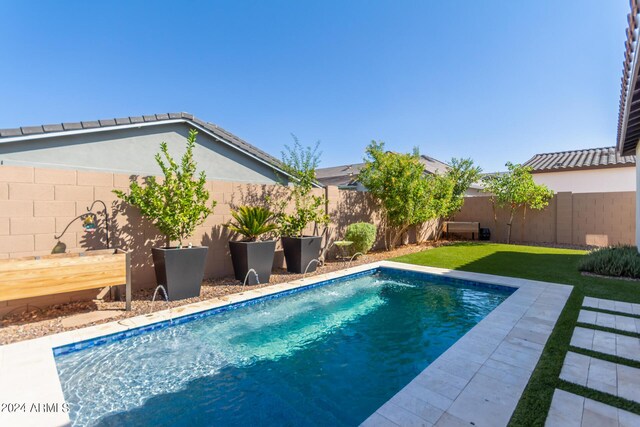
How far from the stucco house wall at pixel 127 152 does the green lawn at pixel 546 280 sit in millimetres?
6538

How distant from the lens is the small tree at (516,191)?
12.5 meters

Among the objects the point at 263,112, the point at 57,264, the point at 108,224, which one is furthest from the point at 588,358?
the point at 263,112

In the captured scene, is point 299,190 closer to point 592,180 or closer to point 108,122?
point 108,122

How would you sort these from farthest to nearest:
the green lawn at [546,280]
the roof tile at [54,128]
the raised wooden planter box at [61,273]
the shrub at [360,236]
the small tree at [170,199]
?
1. the shrub at [360,236]
2. the roof tile at [54,128]
3. the small tree at [170,199]
4. the raised wooden planter box at [61,273]
5. the green lawn at [546,280]

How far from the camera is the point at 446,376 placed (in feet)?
9.50

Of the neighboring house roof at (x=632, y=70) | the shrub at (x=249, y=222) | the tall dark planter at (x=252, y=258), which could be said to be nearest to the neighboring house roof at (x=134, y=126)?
the shrub at (x=249, y=222)

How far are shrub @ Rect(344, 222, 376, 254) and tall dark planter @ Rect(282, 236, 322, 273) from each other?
1908mm

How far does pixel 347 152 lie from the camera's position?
19766 mm

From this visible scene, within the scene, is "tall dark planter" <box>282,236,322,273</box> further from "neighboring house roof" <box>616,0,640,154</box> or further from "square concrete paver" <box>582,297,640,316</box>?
"neighboring house roof" <box>616,0,640,154</box>

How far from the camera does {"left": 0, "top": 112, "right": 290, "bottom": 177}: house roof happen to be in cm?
724

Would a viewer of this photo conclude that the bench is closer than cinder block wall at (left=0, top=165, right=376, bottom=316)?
No

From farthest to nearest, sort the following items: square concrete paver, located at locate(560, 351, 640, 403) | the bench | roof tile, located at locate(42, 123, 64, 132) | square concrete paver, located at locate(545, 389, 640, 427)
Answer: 1. the bench
2. roof tile, located at locate(42, 123, 64, 132)
3. square concrete paver, located at locate(560, 351, 640, 403)
4. square concrete paver, located at locate(545, 389, 640, 427)

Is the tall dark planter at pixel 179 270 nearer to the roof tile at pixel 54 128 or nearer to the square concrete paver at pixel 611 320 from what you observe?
the roof tile at pixel 54 128

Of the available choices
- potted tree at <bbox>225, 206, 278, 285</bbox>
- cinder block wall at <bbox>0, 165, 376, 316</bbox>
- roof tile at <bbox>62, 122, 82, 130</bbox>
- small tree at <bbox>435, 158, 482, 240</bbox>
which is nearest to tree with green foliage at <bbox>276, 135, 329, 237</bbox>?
potted tree at <bbox>225, 206, 278, 285</bbox>
